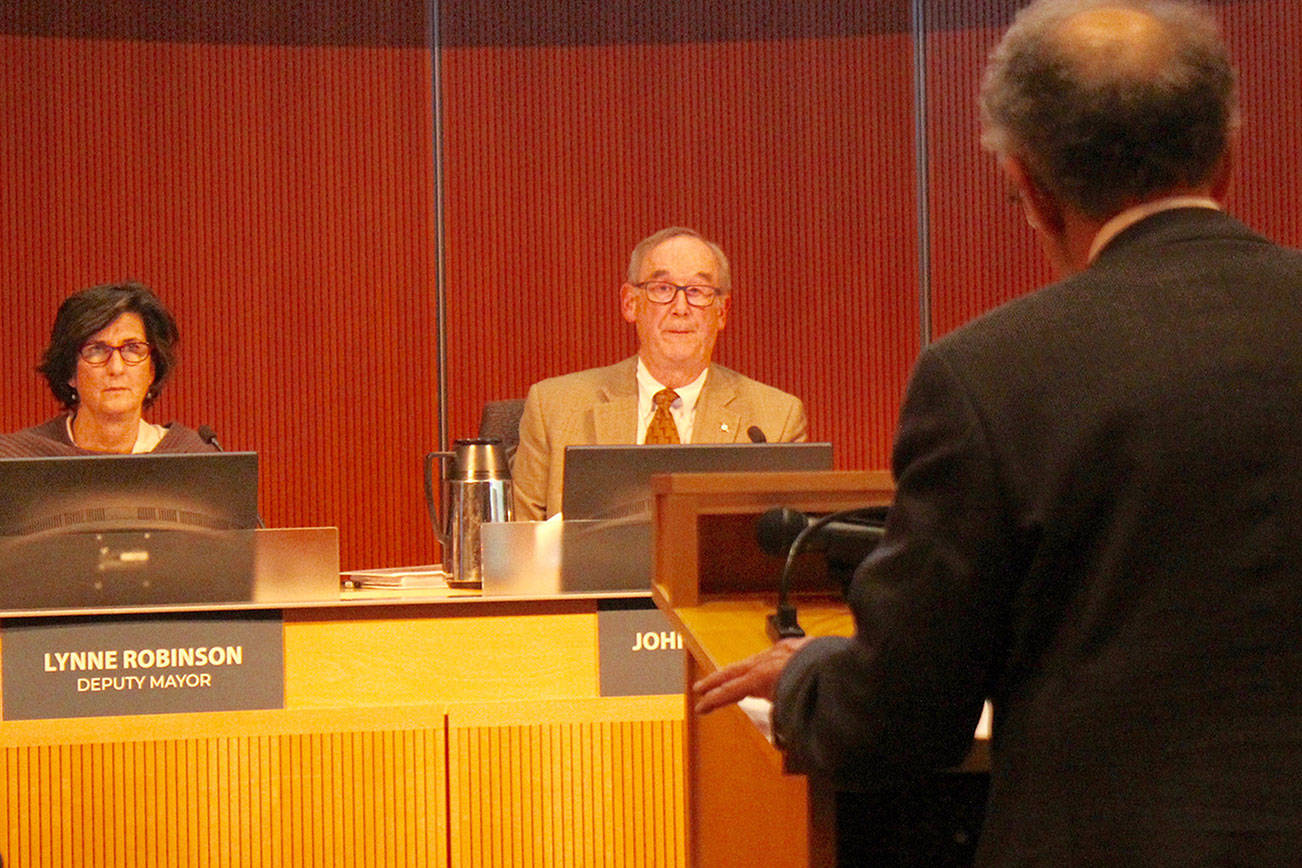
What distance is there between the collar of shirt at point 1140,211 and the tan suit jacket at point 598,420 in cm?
265

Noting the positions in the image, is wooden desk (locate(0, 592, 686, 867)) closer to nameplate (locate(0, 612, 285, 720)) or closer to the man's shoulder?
nameplate (locate(0, 612, 285, 720))

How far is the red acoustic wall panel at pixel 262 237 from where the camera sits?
503cm

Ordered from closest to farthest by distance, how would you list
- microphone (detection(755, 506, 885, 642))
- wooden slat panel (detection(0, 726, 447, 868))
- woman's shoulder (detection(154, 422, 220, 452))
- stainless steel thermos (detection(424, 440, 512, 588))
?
microphone (detection(755, 506, 885, 642))
wooden slat panel (detection(0, 726, 447, 868))
stainless steel thermos (detection(424, 440, 512, 588))
woman's shoulder (detection(154, 422, 220, 452))

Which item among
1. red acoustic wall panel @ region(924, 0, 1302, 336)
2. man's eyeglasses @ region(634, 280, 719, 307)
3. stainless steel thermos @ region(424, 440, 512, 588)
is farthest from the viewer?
red acoustic wall panel @ region(924, 0, 1302, 336)

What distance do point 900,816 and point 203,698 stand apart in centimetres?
156

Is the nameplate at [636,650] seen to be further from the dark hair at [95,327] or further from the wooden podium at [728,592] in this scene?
the dark hair at [95,327]

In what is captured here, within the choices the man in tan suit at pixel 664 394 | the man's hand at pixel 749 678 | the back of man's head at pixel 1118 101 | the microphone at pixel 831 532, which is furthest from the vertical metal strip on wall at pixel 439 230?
the back of man's head at pixel 1118 101

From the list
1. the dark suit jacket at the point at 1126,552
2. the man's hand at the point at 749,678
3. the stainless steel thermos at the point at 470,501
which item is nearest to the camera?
the dark suit jacket at the point at 1126,552

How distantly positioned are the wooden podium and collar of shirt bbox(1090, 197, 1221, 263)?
0.48m

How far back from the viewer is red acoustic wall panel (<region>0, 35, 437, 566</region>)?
198 inches

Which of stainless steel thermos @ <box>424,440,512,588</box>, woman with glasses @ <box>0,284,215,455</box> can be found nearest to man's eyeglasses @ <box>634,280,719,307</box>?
stainless steel thermos @ <box>424,440,512,588</box>

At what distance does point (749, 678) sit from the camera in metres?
1.12

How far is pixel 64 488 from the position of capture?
2412mm

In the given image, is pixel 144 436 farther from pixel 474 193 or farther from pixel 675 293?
pixel 474 193
